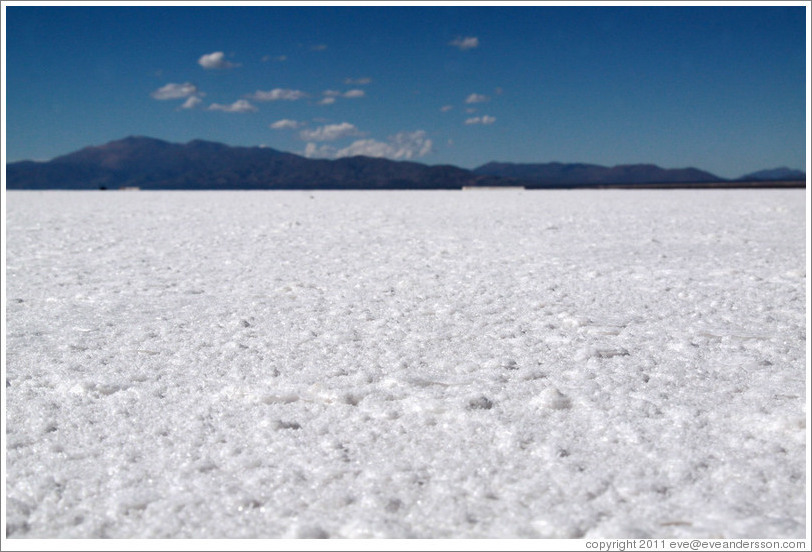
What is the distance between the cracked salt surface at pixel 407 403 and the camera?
153 centimetres

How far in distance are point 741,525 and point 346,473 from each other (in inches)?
35.7

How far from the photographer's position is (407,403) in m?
2.16

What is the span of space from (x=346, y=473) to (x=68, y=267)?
4129mm

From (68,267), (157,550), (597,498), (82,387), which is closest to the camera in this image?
(157,550)

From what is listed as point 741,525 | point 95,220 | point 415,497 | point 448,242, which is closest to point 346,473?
point 415,497

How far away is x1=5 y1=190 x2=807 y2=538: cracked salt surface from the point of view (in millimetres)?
1531

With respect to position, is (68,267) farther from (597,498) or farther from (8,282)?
(597,498)

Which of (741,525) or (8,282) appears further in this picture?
(8,282)

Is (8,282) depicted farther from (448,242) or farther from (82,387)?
(448,242)

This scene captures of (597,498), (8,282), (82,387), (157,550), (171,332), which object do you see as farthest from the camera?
(8,282)

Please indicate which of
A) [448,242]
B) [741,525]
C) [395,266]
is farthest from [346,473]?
[448,242]

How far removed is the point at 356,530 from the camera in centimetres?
146

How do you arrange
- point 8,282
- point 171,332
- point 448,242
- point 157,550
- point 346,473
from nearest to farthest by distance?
point 157,550
point 346,473
point 171,332
point 8,282
point 448,242

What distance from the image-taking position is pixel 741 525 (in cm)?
146
